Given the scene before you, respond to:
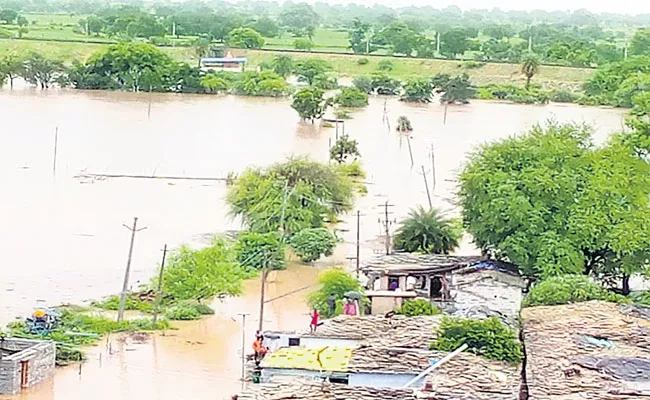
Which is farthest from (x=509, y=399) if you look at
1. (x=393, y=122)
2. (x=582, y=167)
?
(x=393, y=122)

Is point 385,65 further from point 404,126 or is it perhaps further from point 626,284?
point 626,284

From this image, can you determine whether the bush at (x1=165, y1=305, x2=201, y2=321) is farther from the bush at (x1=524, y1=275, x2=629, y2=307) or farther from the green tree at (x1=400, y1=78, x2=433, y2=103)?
the green tree at (x1=400, y1=78, x2=433, y2=103)

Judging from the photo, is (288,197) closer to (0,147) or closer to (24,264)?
(24,264)

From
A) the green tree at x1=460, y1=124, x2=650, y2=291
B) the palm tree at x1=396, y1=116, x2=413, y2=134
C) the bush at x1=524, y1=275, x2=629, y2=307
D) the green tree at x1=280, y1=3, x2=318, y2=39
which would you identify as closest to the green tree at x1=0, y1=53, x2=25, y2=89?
the palm tree at x1=396, y1=116, x2=413, y2=134

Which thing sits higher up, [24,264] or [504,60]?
[504,60]

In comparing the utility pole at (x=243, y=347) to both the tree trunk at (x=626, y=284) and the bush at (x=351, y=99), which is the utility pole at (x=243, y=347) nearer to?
the tree trunk at (x=626, y=284)

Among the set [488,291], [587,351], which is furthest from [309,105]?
[587,351]
